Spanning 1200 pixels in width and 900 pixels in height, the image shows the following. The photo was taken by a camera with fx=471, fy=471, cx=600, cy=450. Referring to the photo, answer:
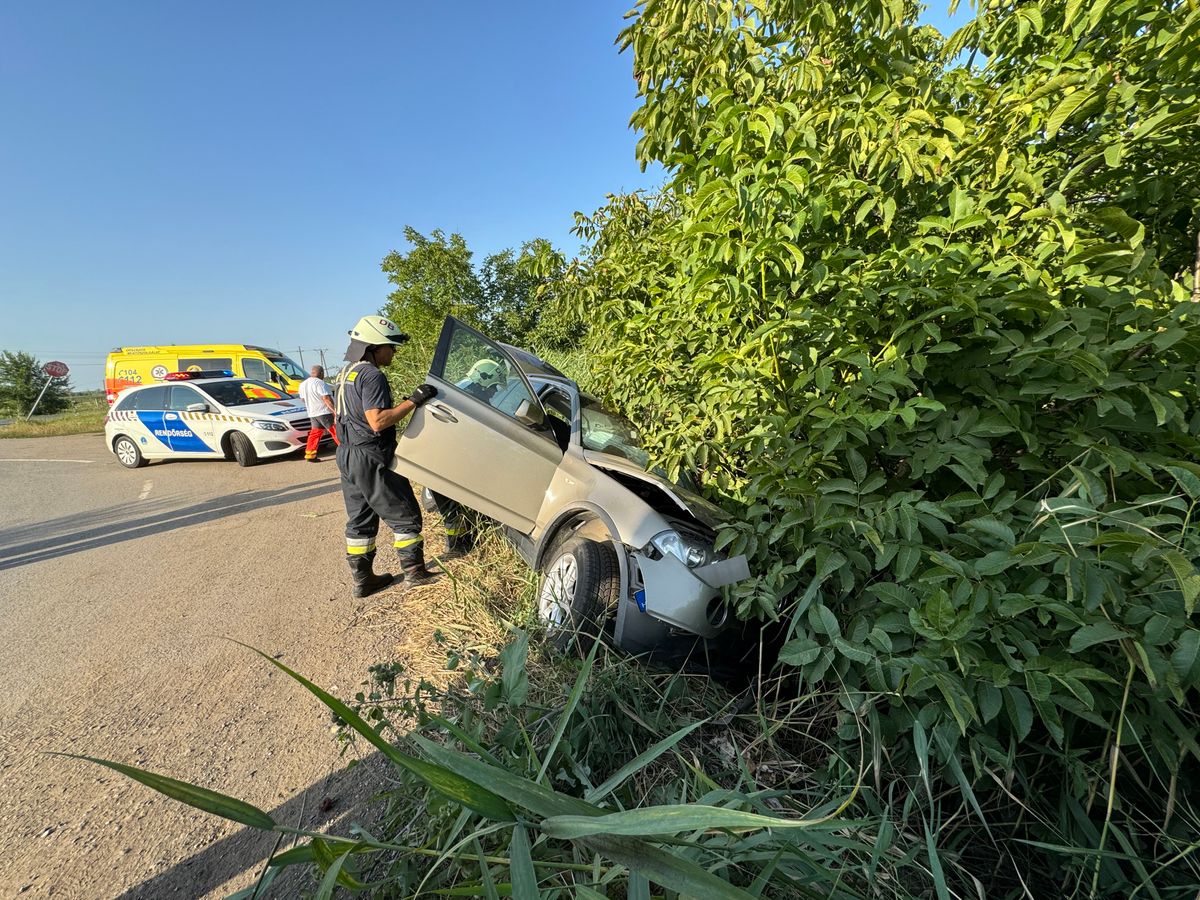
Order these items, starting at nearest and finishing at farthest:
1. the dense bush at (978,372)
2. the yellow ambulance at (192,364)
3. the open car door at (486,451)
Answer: the dense bush at (978,372), the open car door at (486,451), the yellow ambulance at (192,364)

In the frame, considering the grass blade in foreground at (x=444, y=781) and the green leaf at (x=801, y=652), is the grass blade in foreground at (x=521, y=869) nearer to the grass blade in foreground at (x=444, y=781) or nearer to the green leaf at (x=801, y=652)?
→ the grass blade in foreground at (x=444, y=781)

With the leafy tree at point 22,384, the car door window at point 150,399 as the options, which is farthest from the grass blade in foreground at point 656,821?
the leafy tree at point 22,384

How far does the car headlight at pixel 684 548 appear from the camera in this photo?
2.23 metres

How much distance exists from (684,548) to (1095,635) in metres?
1.41

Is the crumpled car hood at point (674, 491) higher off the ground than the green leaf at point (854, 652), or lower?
higher

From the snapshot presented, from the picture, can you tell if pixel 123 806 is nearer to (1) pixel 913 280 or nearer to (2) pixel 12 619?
(2) pixel 12 619

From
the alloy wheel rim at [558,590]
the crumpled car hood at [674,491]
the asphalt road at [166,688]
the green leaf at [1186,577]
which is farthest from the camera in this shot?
the alloy wheel rim at [558,590]

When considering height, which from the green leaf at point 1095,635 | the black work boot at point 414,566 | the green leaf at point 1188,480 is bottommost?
the black work boot at point 414,566

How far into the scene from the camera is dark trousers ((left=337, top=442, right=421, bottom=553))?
3.36 metres

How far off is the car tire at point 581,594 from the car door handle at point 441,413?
1326 millimetres

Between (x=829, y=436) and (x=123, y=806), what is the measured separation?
2935 millimetres

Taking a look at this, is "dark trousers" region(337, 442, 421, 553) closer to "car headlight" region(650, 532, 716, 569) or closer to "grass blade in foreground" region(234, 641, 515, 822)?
"car headlight" region(650, 532, 716, 569)

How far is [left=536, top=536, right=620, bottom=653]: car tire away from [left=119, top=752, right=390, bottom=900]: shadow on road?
932 millimetres

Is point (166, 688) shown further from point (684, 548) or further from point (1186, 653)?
point (1186, 653)
